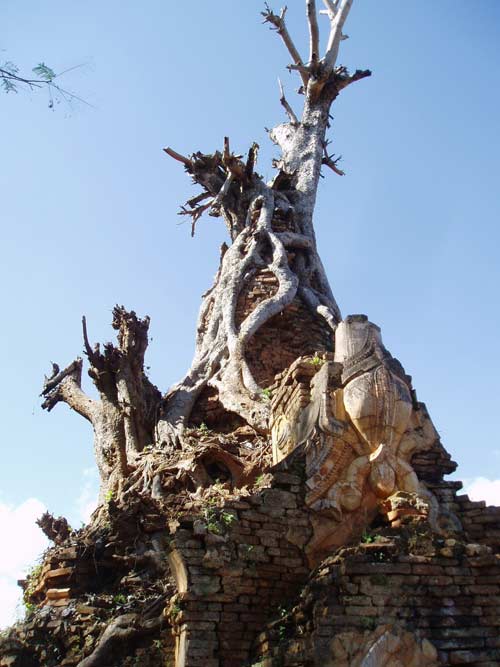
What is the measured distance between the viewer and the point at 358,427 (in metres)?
7.61

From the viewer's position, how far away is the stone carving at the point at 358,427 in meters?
7.38

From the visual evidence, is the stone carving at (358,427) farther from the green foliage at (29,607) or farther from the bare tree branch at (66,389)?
the bare tree branch at (66,389)

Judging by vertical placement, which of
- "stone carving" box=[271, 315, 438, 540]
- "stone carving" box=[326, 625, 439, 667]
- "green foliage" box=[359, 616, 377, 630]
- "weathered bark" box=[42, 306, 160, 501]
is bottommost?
"stone carving" box=[326, 625, 439, 667]

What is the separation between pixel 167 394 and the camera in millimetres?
12805

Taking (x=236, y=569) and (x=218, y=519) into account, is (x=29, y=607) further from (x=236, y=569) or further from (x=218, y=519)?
(x=236, y=569)

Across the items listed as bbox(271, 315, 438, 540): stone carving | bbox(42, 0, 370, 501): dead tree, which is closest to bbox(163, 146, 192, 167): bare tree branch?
bbox(42, 0, 370, 501): dead tree

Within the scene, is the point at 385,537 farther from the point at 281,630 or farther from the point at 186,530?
the point at 186,530

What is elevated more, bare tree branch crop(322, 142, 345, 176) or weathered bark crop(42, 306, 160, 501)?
bare tree branch crop(322, 142, 345, 176)

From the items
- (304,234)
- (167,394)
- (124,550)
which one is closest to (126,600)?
(124,550)

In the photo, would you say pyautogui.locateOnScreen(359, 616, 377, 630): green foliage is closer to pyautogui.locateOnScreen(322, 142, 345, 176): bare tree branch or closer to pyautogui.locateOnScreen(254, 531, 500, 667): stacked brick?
pyautogui.locateOnScreen(254, 531, 500, 667): stacked brick

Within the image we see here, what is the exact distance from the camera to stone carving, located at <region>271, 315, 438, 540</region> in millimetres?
7379

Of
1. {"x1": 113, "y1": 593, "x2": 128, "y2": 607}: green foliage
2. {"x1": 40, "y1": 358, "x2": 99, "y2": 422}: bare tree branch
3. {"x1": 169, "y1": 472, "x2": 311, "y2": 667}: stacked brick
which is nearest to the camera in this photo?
{"x1": 169, "y1": 472, "x2": 311, "y2": 667}: stacked brick

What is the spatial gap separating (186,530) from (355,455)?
1782mm

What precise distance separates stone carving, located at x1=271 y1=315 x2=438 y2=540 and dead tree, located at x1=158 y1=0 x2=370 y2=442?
2896 millimetres
